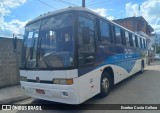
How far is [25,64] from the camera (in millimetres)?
6316

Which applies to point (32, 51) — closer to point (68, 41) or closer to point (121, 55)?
point (68, 41)

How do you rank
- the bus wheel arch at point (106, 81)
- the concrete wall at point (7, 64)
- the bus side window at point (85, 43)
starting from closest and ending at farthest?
the bus side window at point (85, 43) < the bus wheel arch at point (106, 81) < the concrete wall at point (7, 64)

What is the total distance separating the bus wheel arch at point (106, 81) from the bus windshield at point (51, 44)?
2094 millimetres

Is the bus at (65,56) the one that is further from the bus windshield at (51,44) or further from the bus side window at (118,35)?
the bus side window at (118,35)

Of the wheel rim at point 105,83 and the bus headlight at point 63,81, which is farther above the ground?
the bus headlight at point 63,81

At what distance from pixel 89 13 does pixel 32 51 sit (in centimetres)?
224

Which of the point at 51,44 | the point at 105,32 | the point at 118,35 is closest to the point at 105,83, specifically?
the point at 105,32

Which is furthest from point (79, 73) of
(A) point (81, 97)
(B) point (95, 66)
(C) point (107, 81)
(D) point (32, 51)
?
(C) point (107, 81)

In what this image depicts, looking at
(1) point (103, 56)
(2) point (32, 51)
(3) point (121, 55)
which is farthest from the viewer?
(3) point (121, 55)

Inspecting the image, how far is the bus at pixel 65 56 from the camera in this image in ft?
17.3

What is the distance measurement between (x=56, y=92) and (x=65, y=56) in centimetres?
107

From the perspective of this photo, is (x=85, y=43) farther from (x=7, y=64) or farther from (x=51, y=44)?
(x=7, y=64)

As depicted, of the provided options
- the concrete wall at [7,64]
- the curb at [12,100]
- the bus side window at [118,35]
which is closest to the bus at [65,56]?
the curb at [12,100]

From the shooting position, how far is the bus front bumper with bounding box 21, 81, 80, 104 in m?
5.19
